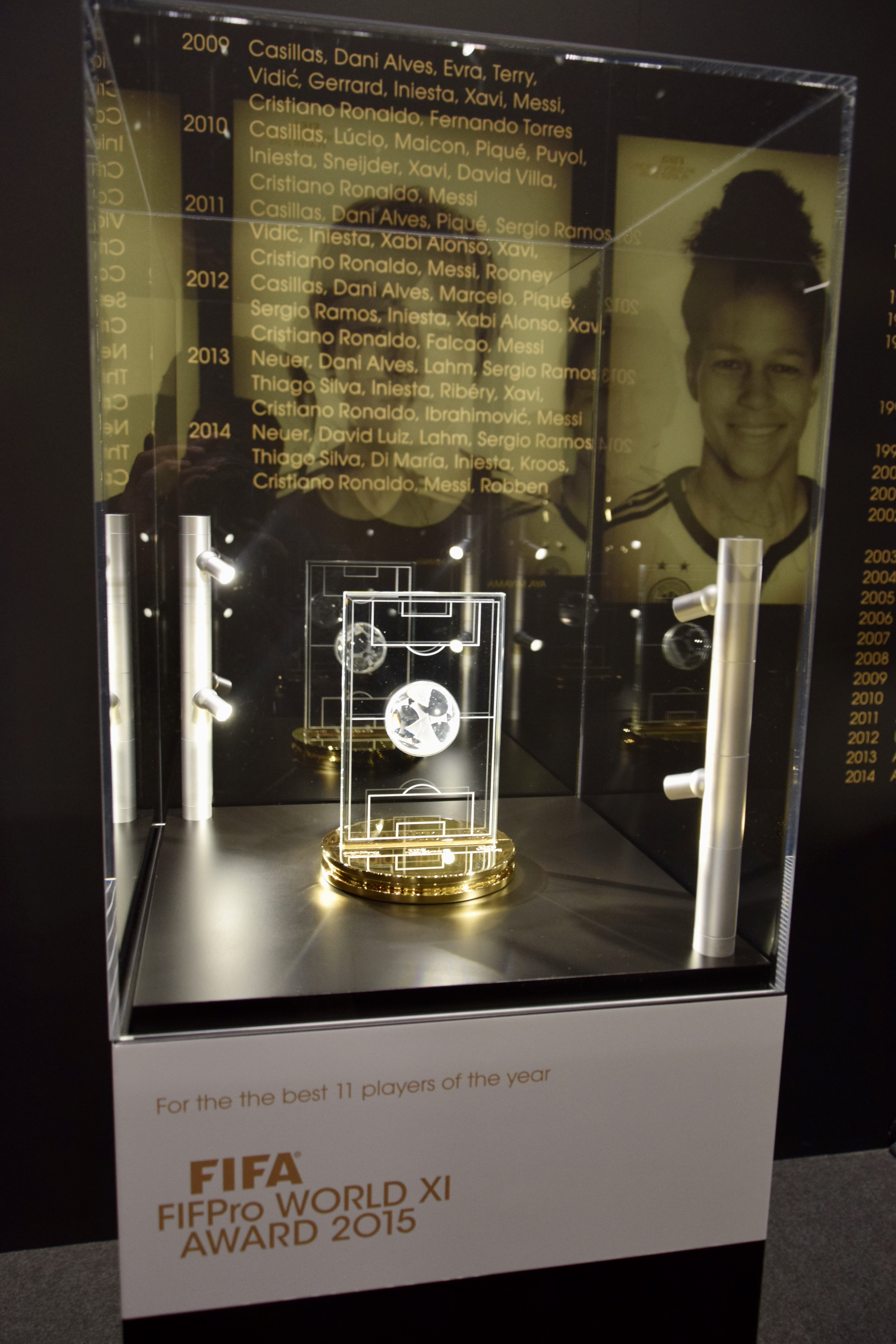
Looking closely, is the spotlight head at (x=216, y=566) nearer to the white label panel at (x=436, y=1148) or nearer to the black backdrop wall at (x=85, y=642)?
the black backdrop wall at (x=85, y=642)

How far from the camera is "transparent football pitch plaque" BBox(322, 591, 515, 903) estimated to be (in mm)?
1610

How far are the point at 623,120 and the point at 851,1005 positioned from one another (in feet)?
6.05

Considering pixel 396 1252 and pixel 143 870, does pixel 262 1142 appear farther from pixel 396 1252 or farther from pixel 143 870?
pixel 143 870

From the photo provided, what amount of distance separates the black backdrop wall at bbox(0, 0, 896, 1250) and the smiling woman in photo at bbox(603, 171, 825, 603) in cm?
60

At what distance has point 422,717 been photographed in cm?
165

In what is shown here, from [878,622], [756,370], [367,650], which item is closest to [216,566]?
[367,650]

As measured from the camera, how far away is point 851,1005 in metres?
2.21

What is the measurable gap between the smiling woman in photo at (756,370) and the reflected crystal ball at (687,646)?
0.23ft

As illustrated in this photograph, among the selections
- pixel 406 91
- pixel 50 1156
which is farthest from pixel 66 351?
pixel 50 1156

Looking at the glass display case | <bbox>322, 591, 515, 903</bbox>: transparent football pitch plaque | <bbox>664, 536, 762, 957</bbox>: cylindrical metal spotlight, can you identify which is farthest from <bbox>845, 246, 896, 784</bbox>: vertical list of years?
<bbox>322, 591, 515, 903</bbox>: transparent football pitch plaque

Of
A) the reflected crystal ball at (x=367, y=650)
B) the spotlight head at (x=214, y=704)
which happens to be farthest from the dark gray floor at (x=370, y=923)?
the reflected crystal ball at (x=367, y=650)

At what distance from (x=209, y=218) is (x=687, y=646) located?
101cm

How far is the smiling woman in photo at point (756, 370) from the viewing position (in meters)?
1.41

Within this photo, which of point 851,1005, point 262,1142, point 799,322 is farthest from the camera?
point 851,1005
